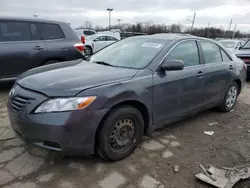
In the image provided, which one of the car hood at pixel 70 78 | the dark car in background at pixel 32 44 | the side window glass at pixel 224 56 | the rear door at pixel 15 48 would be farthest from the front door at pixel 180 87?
the rear door at pixel 15 48

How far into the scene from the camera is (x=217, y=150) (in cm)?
331

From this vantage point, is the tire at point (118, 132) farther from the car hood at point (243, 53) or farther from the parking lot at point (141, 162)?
the car hood at point (243, 53)

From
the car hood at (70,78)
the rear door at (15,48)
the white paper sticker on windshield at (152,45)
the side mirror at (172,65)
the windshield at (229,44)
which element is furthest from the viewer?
the windshield at (229,44)

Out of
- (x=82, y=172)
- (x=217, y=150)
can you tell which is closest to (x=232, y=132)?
(x=217, y=150)

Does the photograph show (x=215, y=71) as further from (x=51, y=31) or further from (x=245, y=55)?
(x=245, y=55)

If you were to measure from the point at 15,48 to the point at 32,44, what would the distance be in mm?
386

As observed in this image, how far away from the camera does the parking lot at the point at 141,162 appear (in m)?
2.52

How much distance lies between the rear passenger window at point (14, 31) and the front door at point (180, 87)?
12.0 feet

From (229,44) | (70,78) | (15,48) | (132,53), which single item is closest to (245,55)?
(229,44)

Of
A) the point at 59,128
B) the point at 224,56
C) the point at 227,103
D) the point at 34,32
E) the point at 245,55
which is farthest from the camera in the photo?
the point at 245,55

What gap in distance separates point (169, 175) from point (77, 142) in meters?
1.11

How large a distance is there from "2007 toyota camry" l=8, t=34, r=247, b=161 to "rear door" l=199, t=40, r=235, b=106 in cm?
2

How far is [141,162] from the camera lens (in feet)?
9.50

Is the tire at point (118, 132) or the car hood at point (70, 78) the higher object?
the car hood at point (70, 78)
